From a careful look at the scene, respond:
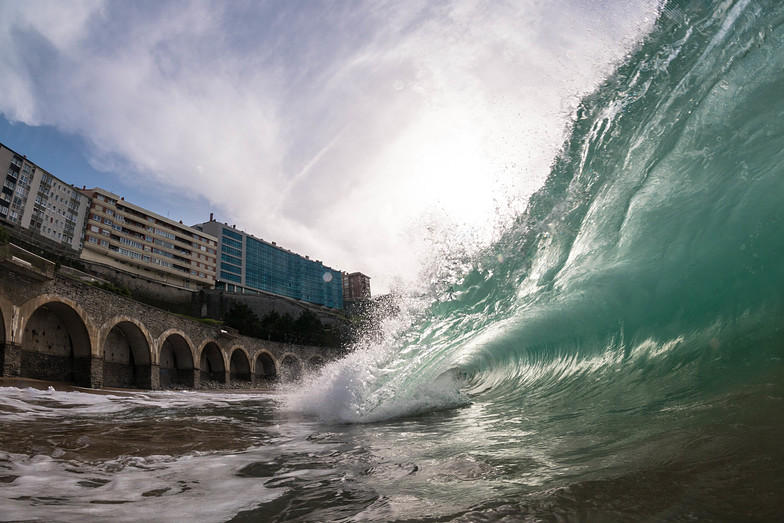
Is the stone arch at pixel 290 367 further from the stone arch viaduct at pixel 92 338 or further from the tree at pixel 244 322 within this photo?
the stone arch viaduct at pixel 92 338

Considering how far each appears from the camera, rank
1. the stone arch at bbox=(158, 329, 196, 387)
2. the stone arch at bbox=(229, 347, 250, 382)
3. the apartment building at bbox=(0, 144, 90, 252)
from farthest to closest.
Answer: the apartment building at bbox=(0, 144, 90, 252), the stone arch at bbox=(229, 347, 250, 382), the stone arch at bbox=(158, 329, 196, 387)

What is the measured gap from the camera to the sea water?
1.48 metres

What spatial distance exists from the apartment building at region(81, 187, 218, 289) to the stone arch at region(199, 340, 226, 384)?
25584mm

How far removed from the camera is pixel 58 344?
45.1 feet

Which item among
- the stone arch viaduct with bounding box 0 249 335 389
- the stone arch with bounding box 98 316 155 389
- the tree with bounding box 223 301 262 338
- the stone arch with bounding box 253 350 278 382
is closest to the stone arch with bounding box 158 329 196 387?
the stone arch viaduct with bounding box 0 249 335 389

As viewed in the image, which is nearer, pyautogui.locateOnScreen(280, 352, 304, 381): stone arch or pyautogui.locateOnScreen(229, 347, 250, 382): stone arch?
pyautogui.locateOnScreen(229, 347, 250, 382): stone arch

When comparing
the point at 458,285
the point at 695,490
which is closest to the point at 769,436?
the point at 695,490

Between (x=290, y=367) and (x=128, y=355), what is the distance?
15152 mm

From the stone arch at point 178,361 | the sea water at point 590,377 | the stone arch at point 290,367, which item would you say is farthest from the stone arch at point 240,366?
the sea water at point 590,377

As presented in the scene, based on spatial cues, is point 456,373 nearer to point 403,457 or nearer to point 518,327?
point 518,327

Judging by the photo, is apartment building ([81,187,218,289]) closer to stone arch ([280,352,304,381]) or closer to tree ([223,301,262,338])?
tree ([223,301,262,338])

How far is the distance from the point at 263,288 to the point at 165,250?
49.0 feet

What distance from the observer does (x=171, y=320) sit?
1889 centimetres

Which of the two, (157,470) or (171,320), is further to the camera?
(171,320)
